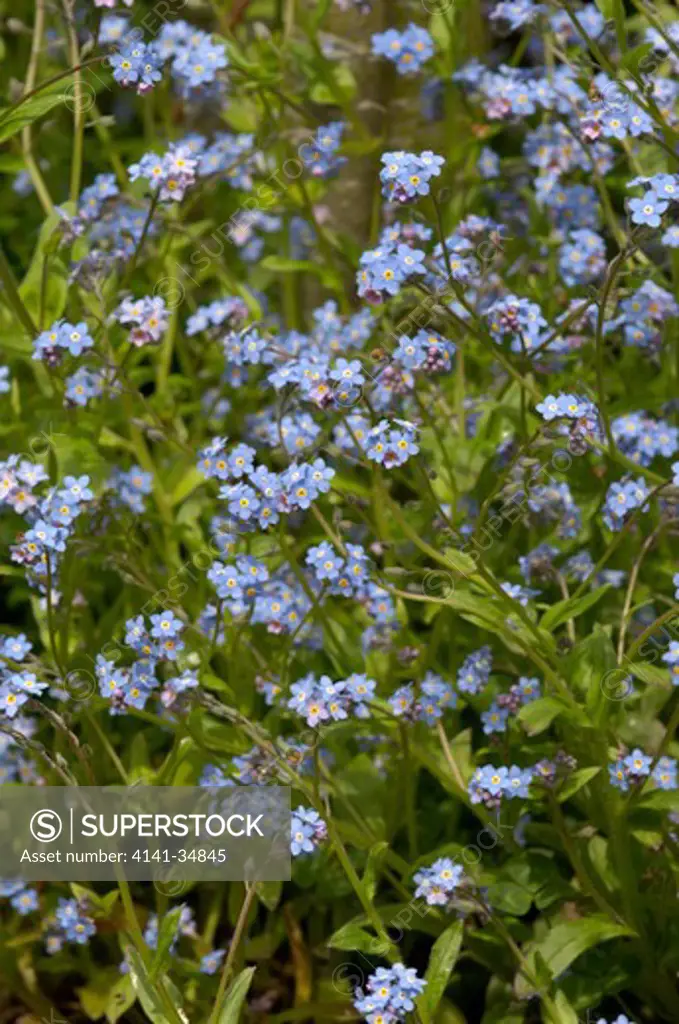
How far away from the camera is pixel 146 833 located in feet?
9.37

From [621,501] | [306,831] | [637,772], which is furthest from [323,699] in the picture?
[621,501]

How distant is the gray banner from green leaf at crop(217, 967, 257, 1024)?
190 mm

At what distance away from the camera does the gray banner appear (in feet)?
8.80

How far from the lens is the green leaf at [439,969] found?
2.45 meters

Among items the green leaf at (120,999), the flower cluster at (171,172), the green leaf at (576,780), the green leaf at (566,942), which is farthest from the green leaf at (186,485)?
the green leaf at (566,942)

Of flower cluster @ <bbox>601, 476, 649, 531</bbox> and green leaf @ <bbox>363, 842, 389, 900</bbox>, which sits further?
flower cluster @ <bbox>601, 476, 649, 531</bbox>

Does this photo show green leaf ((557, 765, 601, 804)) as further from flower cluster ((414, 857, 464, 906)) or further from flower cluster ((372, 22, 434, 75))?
flower cluster ((372, 22, 434, 75))

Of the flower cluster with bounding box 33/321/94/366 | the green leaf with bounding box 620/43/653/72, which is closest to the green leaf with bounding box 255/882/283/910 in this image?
the flower cluster with bounding box 33/321/94/366

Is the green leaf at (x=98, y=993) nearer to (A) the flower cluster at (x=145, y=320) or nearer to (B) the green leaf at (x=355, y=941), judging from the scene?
(B) the green leaf at (x=355, y=941)

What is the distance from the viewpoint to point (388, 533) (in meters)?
3.00

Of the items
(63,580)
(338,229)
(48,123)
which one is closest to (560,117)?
(338,229)

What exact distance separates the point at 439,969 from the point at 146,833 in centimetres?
68

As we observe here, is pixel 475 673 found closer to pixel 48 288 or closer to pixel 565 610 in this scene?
pixel 565 610

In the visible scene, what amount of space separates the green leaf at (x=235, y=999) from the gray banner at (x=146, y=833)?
0.19m
